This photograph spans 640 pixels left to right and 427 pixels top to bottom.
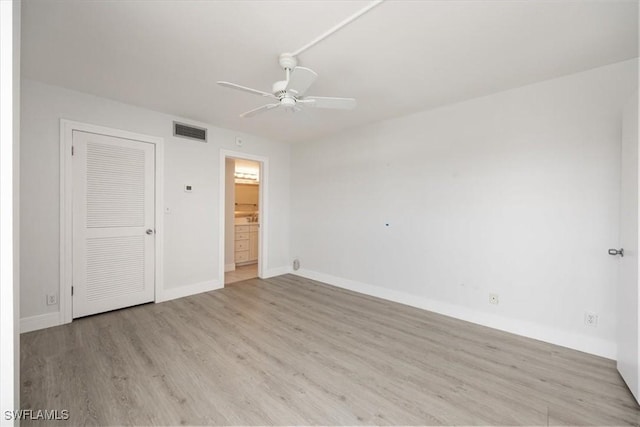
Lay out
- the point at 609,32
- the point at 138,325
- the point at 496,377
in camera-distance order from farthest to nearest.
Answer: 1. the point at 138,325
2. the point at 496,377
3. the point at 609,32

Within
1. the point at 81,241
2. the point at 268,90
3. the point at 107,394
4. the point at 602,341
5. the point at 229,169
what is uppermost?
the point at 268,90

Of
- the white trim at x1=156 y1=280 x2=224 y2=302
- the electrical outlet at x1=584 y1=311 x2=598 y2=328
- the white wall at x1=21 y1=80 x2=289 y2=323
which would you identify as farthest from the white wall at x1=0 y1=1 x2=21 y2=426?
the electrical outlet at x1=584 y1=311 x2=598 y2=328

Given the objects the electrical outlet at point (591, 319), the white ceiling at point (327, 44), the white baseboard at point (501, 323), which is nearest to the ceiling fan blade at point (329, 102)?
the white ceiling at point (327, 44)

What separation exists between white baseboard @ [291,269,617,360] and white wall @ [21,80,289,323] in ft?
6.70

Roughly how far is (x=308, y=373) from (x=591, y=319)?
8.54ft

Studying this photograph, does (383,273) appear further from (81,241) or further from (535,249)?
(81,241)

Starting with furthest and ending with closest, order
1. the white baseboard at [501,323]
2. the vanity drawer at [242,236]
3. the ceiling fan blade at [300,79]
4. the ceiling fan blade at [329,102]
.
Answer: the vanity drawer at [242,236], the white baseboard at [501,323], the ceiling fan blade at [329,102], the ceiling fan blade at [300,79]

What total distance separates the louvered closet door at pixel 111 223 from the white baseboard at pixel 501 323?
3.02m

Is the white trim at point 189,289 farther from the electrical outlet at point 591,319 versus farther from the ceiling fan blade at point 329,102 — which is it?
the electrical outlet at point 591,319

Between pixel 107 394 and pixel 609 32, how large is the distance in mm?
4402

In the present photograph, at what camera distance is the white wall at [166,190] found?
2.70 meters

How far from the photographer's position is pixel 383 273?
3867 mm

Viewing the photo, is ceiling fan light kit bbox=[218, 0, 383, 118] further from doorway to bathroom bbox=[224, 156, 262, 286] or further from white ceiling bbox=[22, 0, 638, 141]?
doorway to bathroom bbox=[224, 156, 262, 286]

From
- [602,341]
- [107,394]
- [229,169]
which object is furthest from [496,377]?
[229,169]
